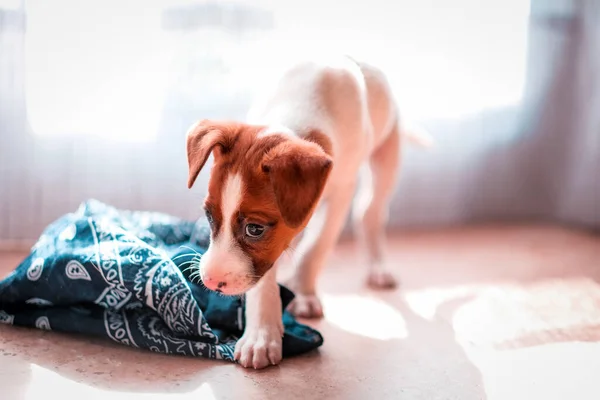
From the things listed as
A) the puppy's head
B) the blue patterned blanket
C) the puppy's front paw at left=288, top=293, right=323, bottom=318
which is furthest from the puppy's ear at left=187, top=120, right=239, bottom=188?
the puppy's front paw at left=288, top=293, right=323, bottom=318

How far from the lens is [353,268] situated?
9.09 ft

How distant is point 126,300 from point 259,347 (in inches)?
16.2

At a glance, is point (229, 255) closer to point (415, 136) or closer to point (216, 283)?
point (216, 283)

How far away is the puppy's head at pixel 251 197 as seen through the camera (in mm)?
1635

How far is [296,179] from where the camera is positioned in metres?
1.63

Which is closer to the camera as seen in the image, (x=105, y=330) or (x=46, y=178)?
(x=105, y=330)

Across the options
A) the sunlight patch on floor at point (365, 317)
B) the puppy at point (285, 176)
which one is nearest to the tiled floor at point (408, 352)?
the sunlight patch on floor at point (365, 317)

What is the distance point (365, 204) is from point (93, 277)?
1131 mm

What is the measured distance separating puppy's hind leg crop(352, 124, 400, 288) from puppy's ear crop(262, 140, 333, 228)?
95 centimetres

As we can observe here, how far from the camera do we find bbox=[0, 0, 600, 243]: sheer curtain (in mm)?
2549

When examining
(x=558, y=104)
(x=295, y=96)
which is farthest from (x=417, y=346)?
(x=558, y=104)

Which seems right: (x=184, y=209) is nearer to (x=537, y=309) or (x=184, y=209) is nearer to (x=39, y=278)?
(x=39, y=278)

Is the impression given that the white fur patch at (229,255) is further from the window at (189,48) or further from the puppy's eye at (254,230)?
the window at (189,48)

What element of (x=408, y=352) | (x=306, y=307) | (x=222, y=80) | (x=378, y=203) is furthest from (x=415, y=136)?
(x=408, y=352)
